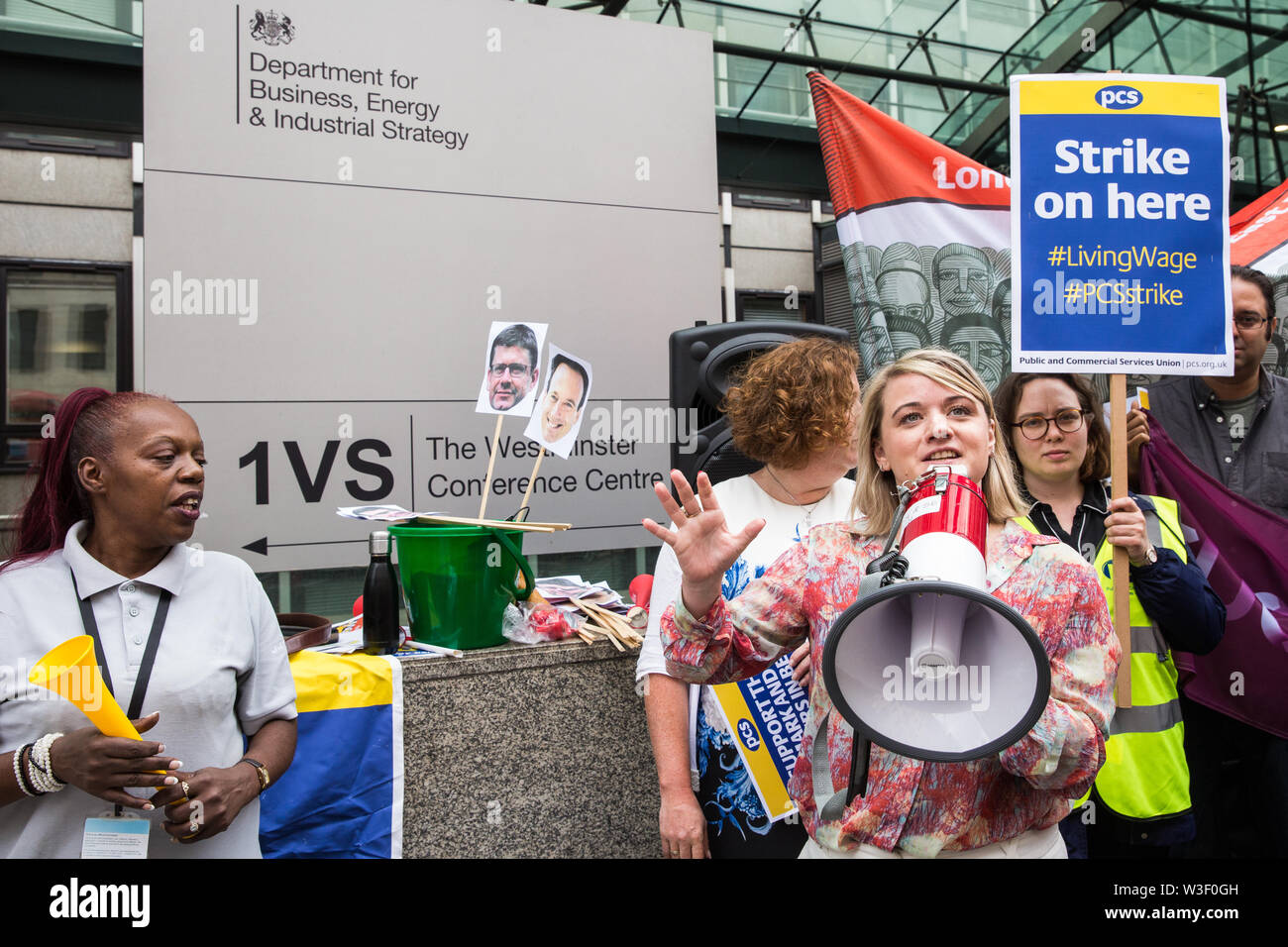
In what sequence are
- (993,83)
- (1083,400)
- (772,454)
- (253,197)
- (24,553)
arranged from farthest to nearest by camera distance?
(993,83), (253,197), (1083,400), (772,454), (24,553)

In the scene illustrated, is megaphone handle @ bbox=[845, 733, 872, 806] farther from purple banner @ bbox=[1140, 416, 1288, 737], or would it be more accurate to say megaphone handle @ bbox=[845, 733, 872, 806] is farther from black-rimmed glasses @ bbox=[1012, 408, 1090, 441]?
purple banner @ bbox=[1140, 416, 1288, 737]

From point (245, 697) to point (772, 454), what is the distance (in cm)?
113

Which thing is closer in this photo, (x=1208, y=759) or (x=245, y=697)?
(x=245, y=697)

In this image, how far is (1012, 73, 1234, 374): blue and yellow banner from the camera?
181 centimetres

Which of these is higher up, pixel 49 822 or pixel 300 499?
pixel 300 499

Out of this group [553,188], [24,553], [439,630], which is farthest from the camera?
[553,188]

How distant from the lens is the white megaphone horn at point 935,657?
0.87 metres

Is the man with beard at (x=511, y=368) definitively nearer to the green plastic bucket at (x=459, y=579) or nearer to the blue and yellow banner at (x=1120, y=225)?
the green plastic bucket at (x=459, y=579)

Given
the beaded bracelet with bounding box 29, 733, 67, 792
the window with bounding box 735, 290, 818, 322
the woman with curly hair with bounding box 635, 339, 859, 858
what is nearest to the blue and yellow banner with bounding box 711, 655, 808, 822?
the woman with curly hair with bounding box 635, 339, 859, 858

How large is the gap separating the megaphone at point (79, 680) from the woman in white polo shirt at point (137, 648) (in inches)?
1.5

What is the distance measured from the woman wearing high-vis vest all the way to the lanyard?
1766 mm

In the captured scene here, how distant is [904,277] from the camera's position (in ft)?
11.8
